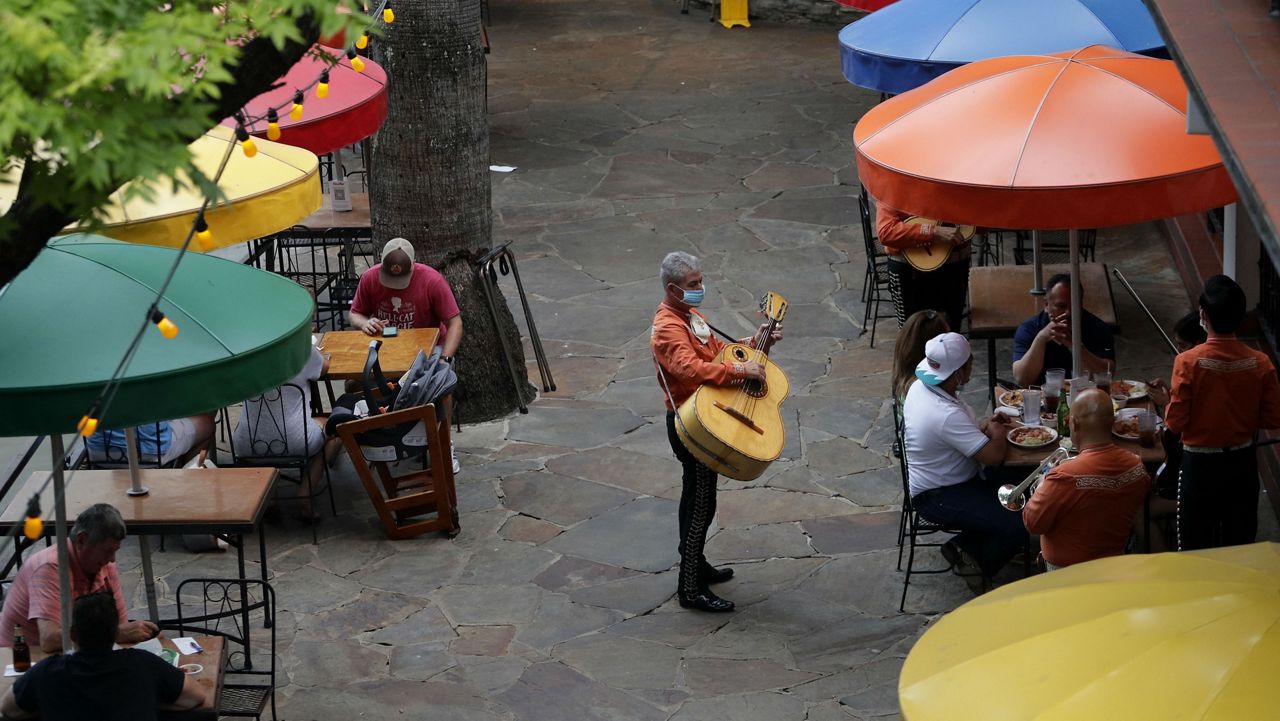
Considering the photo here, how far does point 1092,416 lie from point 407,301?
510cm

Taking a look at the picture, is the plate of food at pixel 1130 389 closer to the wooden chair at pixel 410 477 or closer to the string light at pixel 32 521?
the wooden chair at pixel 410 477

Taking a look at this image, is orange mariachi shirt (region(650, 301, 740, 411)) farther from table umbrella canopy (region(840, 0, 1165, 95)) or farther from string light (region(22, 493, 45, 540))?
string light (region(22, 493, 45, 540))

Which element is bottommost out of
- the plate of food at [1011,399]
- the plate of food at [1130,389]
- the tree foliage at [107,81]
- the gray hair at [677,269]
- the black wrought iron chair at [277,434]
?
the black wrought iron chair at [277,434]

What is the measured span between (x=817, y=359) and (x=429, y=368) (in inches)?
147

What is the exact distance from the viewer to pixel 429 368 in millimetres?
9352

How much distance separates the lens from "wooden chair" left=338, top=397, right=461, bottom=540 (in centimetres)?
902

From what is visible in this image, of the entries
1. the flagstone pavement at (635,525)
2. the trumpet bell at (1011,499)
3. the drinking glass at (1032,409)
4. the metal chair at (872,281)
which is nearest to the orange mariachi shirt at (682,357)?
the flagstone pavement at (635,525)

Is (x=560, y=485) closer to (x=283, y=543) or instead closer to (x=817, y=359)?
(x=283, y=543)

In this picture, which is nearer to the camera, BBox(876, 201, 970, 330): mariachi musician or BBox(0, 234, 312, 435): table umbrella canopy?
BBox(0, 234, 312, 435): table umbrella canopy

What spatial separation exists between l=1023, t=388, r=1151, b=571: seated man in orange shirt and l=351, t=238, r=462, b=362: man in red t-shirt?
4.61 m

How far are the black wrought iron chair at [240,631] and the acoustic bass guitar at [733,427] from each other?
225 centimetres

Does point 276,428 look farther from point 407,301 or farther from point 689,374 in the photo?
point 689,374

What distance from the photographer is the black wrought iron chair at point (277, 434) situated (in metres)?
9.24

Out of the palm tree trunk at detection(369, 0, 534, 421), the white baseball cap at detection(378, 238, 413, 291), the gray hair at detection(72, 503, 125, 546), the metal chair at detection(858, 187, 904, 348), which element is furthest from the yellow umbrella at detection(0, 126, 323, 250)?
the metal chair at detection(858, 187, 904, 348)
